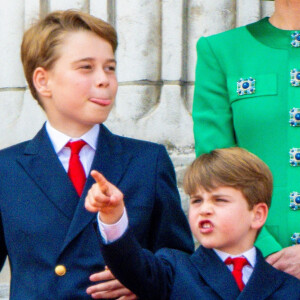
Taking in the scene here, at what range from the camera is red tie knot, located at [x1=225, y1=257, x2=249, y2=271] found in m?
2.49

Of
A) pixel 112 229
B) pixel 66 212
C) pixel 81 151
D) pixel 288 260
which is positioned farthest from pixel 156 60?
pixel 112 229

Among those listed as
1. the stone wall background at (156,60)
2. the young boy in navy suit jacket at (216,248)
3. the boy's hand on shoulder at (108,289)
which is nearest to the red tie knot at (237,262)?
the young boy in navy suit jacket at (216,248)

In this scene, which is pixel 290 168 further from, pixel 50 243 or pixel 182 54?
pixel 182 54

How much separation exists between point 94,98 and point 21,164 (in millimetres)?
269

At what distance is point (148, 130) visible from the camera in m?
3.74

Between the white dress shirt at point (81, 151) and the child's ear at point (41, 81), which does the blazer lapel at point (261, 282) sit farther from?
the child's ear at point (41, 81)

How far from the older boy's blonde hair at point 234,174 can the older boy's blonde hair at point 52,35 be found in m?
0.49

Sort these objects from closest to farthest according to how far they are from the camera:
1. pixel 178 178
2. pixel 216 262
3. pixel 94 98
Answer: pixel 216 262, pixel 94 98, pixel 178 178

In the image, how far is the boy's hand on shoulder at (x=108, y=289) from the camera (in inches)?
101

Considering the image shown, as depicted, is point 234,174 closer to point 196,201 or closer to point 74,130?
point 196,201

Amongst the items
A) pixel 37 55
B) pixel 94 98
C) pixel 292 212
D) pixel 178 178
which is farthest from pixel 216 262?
pixel 178 178

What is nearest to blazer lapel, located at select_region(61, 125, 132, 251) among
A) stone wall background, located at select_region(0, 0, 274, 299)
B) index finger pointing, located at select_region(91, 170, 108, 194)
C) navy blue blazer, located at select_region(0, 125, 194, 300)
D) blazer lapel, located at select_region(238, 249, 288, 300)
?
navy blue blazer, located at select_region(0, 125, 194, 300)

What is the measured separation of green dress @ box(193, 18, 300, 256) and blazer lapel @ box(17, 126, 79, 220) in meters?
0.39

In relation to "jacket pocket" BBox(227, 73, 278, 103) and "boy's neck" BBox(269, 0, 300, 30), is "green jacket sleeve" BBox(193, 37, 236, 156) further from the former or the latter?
"boy's neck" BBox(269, 0, 300, 30)
